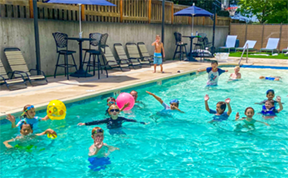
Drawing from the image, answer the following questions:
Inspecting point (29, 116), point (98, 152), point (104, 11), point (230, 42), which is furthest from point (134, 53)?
point (230, 42)

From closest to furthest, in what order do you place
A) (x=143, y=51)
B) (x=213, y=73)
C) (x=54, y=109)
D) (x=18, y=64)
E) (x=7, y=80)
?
(x=54, y=109)
(x=7, y=80)
(x=18, y=64)
(x=213, y=73)
(x=143, y=51)

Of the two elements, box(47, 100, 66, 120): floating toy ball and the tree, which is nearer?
box(47, 100, 66, 120): floating toy ball

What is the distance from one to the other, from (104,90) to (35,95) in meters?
1.78

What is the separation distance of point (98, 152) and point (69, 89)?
159 inches

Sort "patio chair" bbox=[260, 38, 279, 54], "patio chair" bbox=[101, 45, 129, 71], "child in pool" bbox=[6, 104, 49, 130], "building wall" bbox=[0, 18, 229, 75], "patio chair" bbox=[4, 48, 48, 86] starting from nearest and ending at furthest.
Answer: "child in pool" bbox=[6, 104, 49, 130] < "patio chair" bbox=[4, 48, 48, 86] < "building wall" bbox=[0, 18, 229, 75] < "patio chair" bbox=[101, 45, 129, 71] < "patio chair" bbox=[260, 38, 279, 54]

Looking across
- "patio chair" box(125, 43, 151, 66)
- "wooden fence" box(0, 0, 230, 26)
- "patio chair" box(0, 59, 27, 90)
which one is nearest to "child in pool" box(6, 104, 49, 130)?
"patio chair" box(0, 59, 27, 90)

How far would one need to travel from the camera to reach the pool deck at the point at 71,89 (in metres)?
6.90

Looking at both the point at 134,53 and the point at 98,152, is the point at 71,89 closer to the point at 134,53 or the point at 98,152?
the point at 98,152

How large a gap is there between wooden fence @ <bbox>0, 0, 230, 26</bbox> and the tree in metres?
9.15

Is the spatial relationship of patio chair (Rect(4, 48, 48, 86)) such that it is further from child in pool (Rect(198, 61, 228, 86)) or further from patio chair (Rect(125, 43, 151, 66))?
patio chair (Rect(125, 43, 151, 66))

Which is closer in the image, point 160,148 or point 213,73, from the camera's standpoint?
point 160,148

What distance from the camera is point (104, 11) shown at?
1298 centimetres

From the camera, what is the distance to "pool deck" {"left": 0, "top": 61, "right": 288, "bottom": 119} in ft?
22.6

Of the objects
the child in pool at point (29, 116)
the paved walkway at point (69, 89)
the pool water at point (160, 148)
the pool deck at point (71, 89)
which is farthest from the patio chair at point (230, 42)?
the child in pool at point (29, 116)
